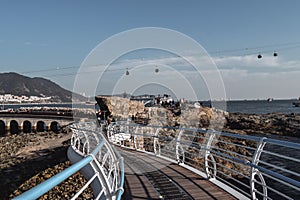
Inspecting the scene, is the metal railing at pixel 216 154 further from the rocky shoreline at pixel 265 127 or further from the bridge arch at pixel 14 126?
the bridge arch at pixel 14 126

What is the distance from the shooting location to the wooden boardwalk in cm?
571

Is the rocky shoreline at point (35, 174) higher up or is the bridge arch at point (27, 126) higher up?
the rocky shoreline at point (35, 174)

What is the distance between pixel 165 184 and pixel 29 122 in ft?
154

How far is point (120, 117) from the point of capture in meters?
34.0

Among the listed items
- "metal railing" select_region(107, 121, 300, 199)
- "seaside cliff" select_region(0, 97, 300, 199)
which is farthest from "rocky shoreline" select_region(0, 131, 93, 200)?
"metal railing" select_region(107, 121, 300, 199)

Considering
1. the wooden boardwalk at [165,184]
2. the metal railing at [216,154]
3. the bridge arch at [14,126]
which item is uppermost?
the wooden boardwalk at [165,184]

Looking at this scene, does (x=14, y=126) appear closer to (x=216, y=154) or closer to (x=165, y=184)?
(x=216, y=154)

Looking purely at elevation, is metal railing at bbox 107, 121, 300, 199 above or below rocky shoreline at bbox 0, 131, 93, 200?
above

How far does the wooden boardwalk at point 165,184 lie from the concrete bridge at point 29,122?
32.2 m

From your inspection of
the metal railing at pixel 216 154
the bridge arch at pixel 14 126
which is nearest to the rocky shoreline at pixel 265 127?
the metal railing at pixel 216 154

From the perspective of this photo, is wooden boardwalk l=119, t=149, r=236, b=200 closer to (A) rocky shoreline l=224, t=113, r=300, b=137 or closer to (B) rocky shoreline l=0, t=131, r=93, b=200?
(B) rocky shoreline l=0, t=131, r=93, b=200

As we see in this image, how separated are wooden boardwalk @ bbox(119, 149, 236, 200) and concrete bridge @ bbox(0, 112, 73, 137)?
3223 centimetres

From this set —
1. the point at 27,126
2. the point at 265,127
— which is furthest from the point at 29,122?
the point at 265,127

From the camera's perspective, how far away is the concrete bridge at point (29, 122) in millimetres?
41112
